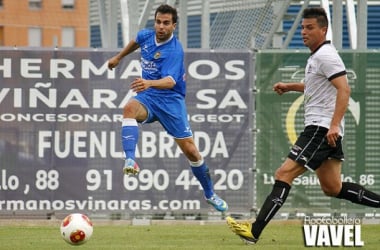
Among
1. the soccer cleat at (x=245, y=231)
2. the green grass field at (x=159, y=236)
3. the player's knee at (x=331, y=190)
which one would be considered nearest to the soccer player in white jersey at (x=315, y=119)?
the soccer cleat at (x=245, y=231)

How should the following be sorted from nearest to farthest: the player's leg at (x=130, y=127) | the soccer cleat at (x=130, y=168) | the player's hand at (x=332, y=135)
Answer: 1. the player's hand at (x=332, y=135)
2. the soccer cleat at (x=130, y=168)
3. the player's leg at (x=130, y=127)

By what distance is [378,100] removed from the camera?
59.3 feet

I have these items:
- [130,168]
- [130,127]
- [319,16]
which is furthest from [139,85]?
[319,16]

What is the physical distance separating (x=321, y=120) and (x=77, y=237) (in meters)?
2.56

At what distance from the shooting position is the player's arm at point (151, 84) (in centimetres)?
1394

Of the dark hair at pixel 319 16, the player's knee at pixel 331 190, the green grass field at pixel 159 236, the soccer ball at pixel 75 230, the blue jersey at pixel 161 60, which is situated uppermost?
the dark hair at pixel 319 16

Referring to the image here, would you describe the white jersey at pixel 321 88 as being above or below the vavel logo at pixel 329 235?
above

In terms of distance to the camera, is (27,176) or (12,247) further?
(27,176)

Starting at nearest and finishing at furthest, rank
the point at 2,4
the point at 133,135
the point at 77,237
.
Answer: the point at 77,237 < the point at 133,135 < the point at 2,4

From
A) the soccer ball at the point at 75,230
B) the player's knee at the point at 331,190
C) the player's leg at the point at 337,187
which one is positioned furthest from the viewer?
the player's knee at the point at 331,190

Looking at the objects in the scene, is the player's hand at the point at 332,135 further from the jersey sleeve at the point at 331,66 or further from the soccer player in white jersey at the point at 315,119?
the jersey sleeve at the point at 331,66

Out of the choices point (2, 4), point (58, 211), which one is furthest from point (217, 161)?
point (2, 4)

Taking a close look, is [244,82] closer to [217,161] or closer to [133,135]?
[217,161]

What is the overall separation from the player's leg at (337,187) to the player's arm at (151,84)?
6.92 ft
